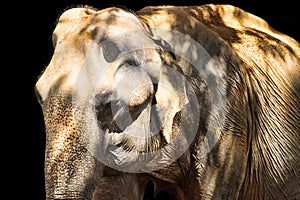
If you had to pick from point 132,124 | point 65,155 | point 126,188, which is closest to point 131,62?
point 132,124

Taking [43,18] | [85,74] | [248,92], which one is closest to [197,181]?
[248,92]

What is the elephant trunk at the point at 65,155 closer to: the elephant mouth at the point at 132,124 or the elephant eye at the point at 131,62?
the elephant mouth at the point at 132,124

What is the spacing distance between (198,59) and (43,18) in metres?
2.06

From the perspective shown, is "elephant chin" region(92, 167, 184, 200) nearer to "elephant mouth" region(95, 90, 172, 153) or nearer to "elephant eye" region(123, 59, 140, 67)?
"elephant mouth" region(95, 90, 172, 153)

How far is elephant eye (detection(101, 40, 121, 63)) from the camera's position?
153 inches

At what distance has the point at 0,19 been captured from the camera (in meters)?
6.11

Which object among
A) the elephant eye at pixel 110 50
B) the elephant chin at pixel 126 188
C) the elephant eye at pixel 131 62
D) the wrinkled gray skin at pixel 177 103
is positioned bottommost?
the elephant chin at pixel 126 188

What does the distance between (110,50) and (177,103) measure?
373 millimetres

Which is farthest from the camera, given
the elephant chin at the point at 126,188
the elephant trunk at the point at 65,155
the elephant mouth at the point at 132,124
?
the elephant chin at the point at 126,188

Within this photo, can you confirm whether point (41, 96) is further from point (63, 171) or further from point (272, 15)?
point (272, 15)

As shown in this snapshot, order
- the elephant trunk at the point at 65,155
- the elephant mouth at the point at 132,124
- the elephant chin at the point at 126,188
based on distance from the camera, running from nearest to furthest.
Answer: the elephant trunk at the point at 65,155 → the elephant mouth at the point at 132,124 → the elephant chin at the point at 126,188

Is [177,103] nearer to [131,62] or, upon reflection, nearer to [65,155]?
[131,62]

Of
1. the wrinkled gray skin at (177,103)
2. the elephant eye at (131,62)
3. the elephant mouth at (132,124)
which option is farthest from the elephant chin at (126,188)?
the elephant eye at (131,62)

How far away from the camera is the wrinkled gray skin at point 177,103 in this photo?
3721 mm
